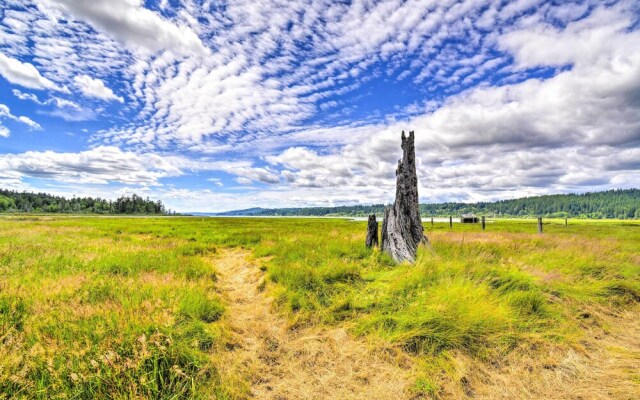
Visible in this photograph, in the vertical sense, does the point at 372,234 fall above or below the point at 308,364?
above

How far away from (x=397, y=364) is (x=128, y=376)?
3578mm

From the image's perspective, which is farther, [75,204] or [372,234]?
[75,204]

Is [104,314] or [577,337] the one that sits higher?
[104,314]

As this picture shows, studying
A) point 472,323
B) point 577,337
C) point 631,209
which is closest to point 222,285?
point 472,323

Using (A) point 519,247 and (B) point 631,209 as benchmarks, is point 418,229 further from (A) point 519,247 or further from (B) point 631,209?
(B) point 631,209

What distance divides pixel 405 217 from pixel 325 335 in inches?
251

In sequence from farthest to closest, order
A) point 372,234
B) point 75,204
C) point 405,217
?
point 75,204 → point 372,234 → point 405,217

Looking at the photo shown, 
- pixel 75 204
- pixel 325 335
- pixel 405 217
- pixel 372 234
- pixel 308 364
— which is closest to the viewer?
pixel 308 364

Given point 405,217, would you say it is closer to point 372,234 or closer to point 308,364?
point 372,234

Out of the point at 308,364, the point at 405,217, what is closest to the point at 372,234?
the point at 405,217

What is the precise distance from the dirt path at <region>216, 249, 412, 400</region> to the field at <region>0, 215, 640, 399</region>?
0.07 ft

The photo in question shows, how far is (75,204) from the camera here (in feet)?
569

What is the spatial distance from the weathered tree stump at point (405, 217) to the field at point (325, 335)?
1776 millimetres

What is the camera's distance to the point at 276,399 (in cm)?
367
